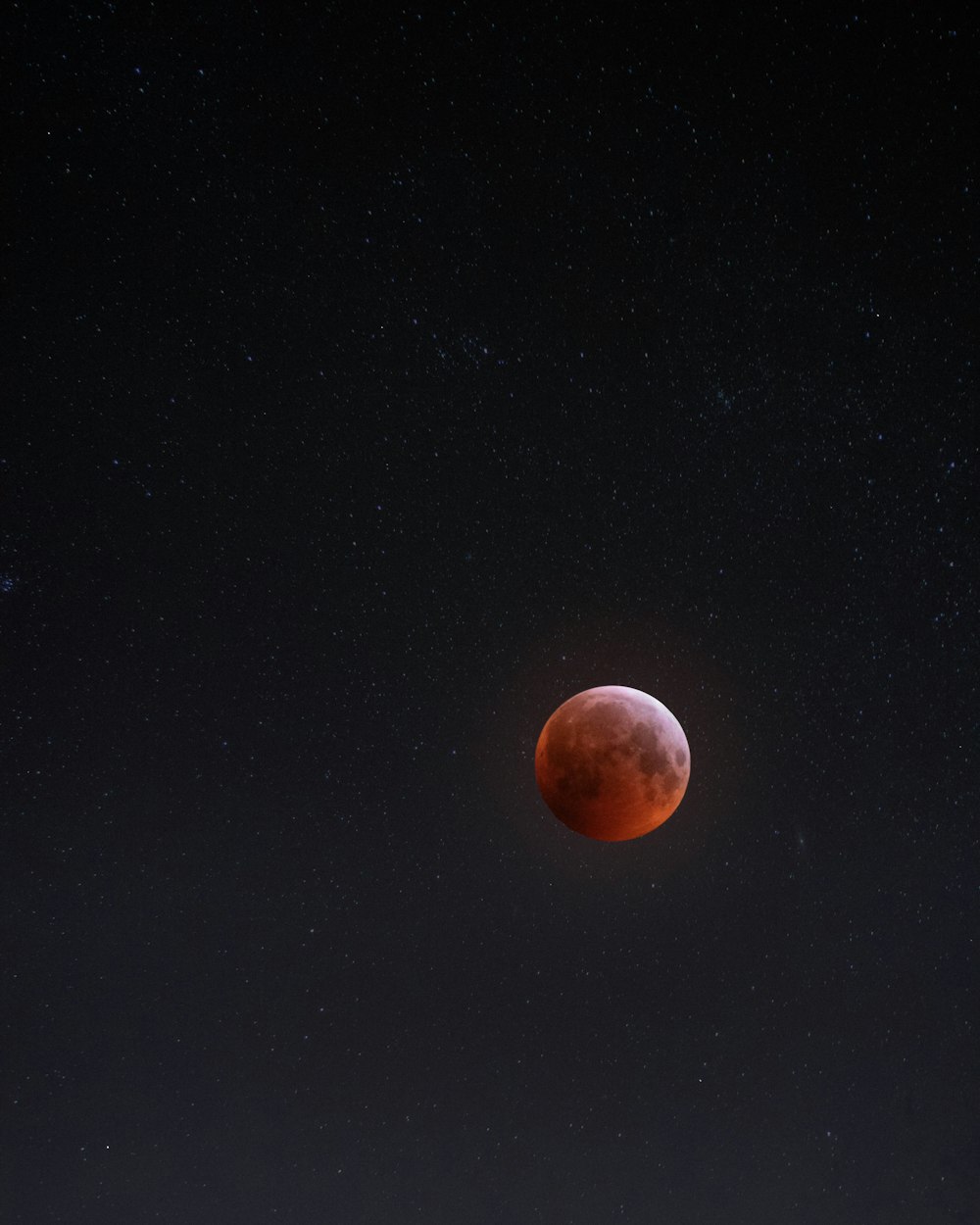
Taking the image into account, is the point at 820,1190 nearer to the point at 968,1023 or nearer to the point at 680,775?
the point at 968,1023

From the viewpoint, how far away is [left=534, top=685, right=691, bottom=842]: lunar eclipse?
10.1 feet

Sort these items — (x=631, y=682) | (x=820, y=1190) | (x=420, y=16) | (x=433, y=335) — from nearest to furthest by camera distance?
(x=420, y=16), (x=433, y=335), (x=631, y=682), (x=820, y=1190)

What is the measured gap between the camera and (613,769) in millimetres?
3078

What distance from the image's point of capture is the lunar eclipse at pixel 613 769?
3074 millimetres

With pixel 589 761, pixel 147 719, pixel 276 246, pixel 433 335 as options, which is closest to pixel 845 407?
pixel 433 335

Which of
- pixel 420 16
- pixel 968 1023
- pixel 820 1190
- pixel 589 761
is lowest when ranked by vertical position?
pixel 820 1190

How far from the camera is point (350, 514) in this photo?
410cm

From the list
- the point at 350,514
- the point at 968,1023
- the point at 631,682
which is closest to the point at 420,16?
the point at 350,514

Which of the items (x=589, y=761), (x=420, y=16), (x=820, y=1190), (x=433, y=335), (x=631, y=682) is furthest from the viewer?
(x=820, y=1190)

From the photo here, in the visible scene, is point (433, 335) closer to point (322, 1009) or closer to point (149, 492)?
point (149, 492)

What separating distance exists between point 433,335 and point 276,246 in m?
0.83

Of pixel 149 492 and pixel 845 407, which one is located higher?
pixel 845 407

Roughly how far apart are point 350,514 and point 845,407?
112 inches

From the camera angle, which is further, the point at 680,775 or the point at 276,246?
the point at 276,246
